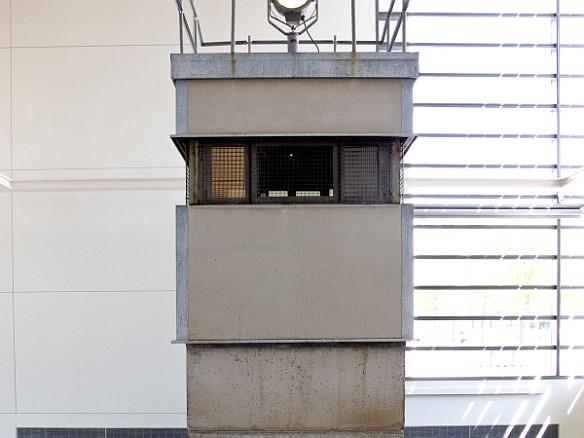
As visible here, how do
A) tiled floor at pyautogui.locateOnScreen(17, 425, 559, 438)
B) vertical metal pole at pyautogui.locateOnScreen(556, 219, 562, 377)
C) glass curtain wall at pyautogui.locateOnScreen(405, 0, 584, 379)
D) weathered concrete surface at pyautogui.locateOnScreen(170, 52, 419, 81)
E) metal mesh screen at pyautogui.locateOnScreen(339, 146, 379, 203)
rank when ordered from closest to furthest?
weathered concrete surface at pyautogui.locateOnScreen(170, 52, 419, 81)
metal mesh screen at pyautogui.locateOnScreen(339, 146, 379, 203)
tiled floor at pyautogui.locateOnScreen(17, 425, 559, 438)
vertical metal pole at pyautogui.locateOnScreen(556, 219, 562, 377)
glass curtain wall at pyautogui.locateOnScreen(405, 0, 584, 379)

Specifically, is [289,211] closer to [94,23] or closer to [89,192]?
[89,192]

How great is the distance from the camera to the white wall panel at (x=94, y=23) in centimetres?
848

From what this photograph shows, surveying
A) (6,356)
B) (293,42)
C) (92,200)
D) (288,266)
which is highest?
(293,42)

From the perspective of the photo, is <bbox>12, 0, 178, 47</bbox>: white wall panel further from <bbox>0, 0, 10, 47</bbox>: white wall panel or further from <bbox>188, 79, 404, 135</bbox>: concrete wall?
<bbox>188, 79, 404, 135</bbox>: concrete wall

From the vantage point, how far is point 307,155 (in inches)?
188

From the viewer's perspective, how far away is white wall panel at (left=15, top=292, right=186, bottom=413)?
336 inches

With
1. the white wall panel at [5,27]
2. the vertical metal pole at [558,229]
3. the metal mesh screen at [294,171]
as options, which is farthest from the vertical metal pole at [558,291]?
the white wall panel at [5,27]

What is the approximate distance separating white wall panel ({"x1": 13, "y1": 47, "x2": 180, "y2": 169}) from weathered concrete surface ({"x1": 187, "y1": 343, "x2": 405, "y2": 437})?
189 inches

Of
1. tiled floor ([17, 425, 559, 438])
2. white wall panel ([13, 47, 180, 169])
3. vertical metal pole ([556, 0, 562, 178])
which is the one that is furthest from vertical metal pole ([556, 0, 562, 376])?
white wall panel ([13, 47, 180, 169])

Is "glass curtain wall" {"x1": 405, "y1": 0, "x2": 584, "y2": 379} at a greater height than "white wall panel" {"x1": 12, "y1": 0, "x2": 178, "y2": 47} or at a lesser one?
lesser

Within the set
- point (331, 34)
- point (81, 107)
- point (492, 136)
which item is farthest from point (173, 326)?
point (492, 136)

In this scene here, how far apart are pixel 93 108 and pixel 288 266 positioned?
231 inches

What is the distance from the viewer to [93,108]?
844cm

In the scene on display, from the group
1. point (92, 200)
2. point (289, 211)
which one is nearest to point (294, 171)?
point (289, 211)
